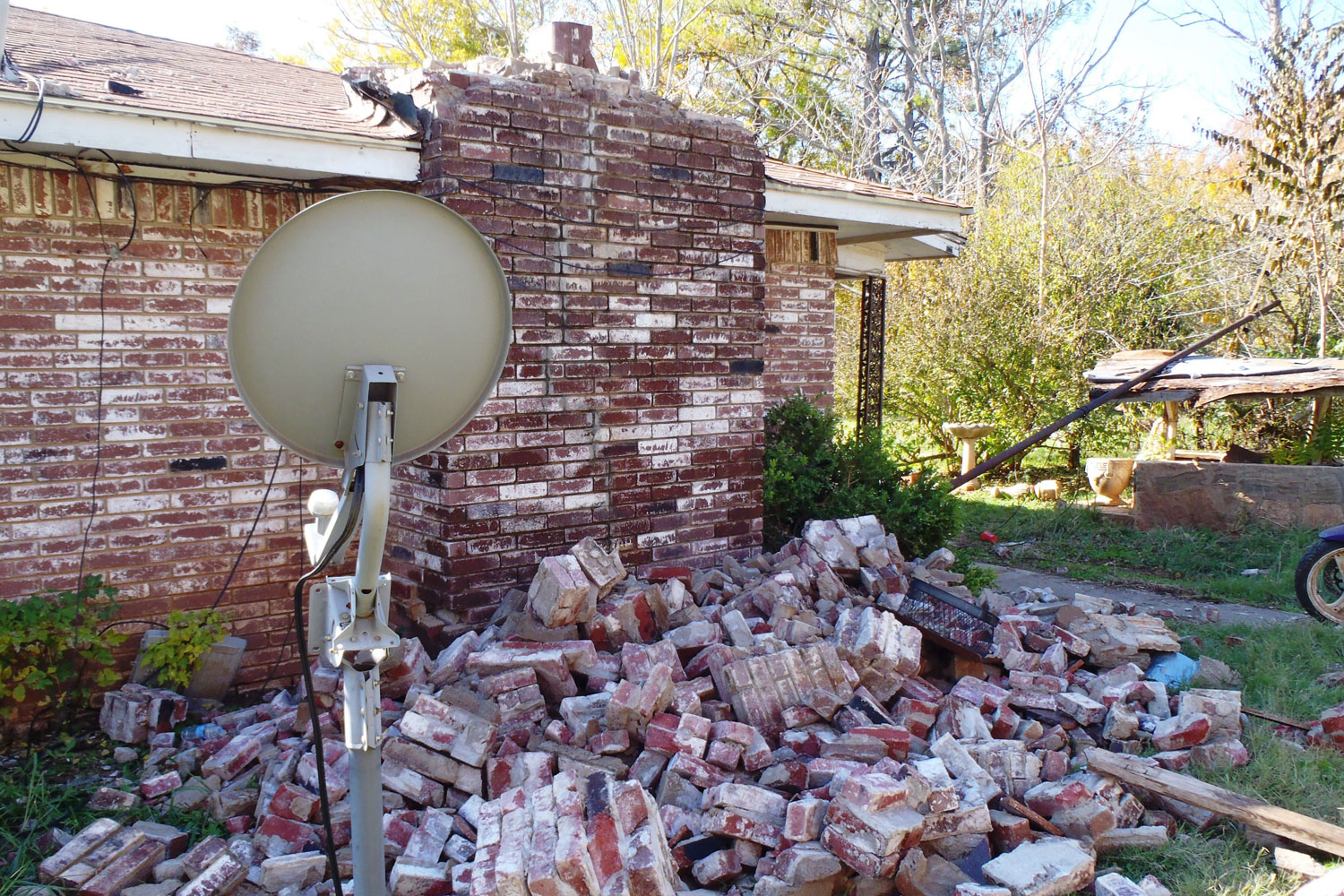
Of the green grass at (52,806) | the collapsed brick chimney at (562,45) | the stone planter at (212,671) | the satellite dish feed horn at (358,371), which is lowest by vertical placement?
the green grass at (52,806)

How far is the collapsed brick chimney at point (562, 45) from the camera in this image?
200 inches

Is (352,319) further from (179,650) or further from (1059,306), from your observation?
(1059,306)

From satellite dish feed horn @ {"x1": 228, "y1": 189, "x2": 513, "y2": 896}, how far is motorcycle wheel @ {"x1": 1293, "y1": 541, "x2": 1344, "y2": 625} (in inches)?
252

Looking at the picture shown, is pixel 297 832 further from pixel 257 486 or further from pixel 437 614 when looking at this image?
pixel 257 486

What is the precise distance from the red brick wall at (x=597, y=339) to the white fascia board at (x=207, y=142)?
10.9 inches

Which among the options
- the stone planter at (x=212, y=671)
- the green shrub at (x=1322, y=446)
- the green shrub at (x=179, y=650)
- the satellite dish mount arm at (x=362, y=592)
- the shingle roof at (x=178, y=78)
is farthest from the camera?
the green shrub at (x=1322, y=446)

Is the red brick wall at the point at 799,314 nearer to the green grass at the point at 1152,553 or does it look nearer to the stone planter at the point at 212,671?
the green grass at the point at 1152,553

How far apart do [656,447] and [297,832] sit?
264 cm

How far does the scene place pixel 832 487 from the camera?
21.4ft

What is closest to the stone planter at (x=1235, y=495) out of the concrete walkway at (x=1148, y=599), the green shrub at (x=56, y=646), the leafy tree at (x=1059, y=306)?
the concrete walkway at (x=1148, y=599)

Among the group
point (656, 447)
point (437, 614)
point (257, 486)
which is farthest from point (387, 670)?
point (656, 447)

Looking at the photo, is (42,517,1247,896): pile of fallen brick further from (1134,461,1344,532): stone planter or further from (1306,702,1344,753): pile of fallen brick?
(1134,461,1344,532): stone planter

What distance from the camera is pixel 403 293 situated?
238 centimetres

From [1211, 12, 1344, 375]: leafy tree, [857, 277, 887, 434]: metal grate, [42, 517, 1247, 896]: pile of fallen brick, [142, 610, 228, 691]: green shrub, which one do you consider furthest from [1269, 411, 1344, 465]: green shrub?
[142, 610, 228, 691]: green shrub
